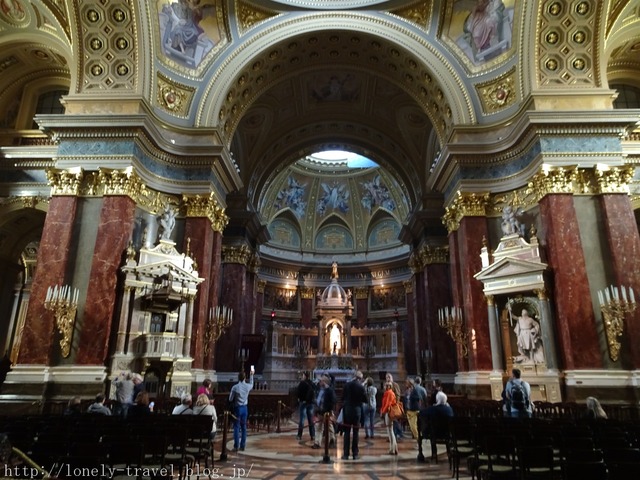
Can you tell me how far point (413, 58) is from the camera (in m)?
16.1

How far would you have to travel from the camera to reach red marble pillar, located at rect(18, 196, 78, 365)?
11055 millimetres

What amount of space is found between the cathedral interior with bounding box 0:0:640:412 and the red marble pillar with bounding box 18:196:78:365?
50 mm

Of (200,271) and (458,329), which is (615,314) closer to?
(458,329)

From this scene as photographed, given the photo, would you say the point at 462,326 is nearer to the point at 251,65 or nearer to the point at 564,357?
the point at 564,357

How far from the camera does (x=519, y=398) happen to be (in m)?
7.52

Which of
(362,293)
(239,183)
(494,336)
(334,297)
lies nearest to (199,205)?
(239,183)

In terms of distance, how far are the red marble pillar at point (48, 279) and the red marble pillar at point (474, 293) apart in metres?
11.6

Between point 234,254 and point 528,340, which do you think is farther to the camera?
point 234,254

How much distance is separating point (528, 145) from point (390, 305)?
731 inches

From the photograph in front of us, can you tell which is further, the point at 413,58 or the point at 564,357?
the point at 413,58

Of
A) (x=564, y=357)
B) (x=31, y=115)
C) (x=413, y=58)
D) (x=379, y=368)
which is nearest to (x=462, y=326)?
(x=564, y=357)

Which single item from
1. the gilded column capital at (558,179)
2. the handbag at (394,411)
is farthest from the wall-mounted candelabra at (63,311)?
the gilded column capital at (558,179)

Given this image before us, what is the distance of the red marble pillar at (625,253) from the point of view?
35.3ft

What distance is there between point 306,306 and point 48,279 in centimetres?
2079
